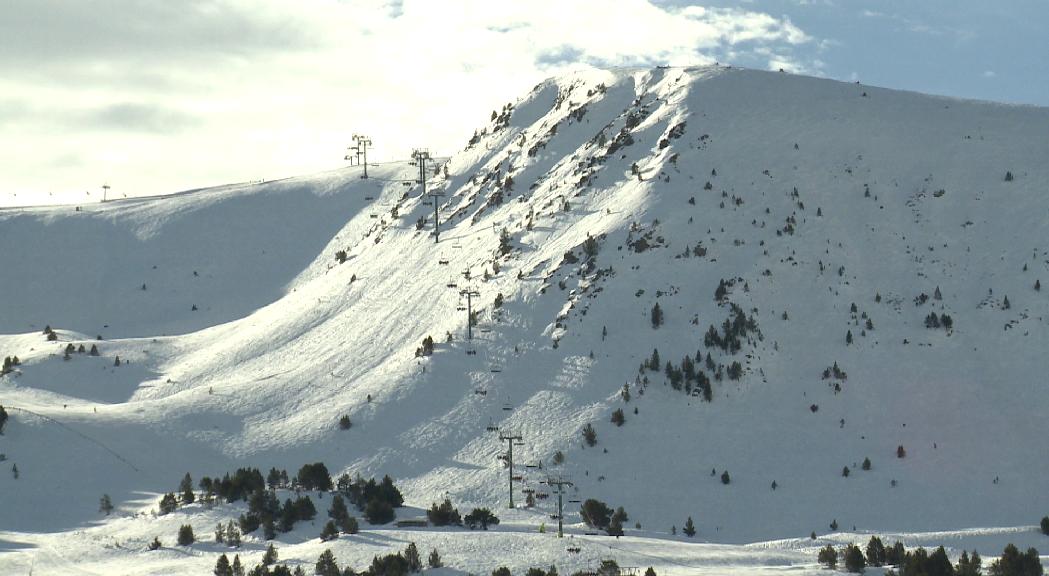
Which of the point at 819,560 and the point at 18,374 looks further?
the point at 18,374

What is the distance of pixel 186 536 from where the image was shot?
51.2 meters

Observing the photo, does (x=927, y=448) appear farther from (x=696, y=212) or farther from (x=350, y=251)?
(x=350, y=251)

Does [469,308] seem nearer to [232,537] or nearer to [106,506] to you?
[106,506]

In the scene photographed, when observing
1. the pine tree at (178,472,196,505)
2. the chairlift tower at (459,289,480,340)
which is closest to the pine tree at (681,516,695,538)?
the pine tree at (178,472,196,505)

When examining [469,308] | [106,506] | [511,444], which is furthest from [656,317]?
[106,506]

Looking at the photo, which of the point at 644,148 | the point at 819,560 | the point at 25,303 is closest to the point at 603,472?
the point at 819,560

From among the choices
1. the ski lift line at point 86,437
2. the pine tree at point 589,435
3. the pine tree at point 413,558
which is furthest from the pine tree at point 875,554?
the ski lift line at point 86,437

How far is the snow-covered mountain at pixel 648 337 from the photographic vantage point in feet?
205

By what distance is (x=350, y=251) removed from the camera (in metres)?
109

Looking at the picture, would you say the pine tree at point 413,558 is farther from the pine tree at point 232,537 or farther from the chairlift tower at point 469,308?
the chairlift tower at point 469,308

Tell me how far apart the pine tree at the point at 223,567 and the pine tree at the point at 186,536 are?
627 cm

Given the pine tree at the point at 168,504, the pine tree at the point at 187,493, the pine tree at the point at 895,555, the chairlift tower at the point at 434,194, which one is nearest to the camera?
the pine tree at the point at 895,555

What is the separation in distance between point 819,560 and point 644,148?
56.0 meters

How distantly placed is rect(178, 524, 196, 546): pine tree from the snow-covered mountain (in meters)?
3.15
